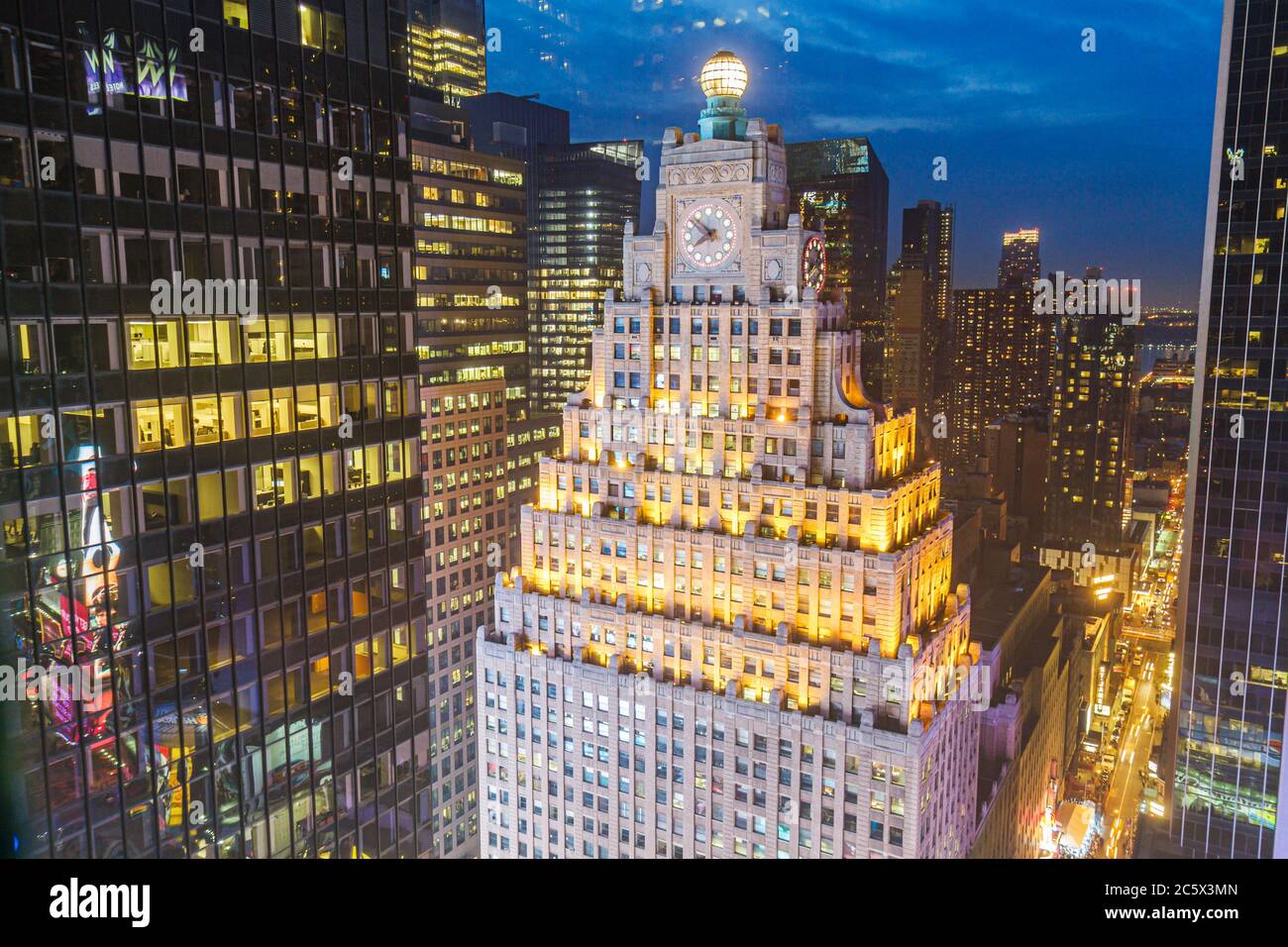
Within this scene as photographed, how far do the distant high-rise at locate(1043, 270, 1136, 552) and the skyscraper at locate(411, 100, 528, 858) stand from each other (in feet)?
264

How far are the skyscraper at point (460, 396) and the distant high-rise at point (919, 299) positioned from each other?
3516 centimetres

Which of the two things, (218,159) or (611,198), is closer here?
(218,159)

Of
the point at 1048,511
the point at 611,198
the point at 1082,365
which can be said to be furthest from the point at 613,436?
the point at 1048,511

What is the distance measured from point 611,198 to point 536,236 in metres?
13.6

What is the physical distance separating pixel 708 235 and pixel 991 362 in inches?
3056

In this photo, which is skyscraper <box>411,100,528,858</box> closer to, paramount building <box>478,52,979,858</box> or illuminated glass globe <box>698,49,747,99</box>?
paramount building <box>478,52,979,858</box>

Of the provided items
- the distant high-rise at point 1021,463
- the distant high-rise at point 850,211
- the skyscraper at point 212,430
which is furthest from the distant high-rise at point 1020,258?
the skyscraper at point 212,430

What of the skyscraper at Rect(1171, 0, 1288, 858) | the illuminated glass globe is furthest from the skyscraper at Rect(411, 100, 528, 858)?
the skyscraper at Rect(1171, 0, 1288, 858)

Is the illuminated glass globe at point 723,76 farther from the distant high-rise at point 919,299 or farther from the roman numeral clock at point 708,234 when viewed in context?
the distant high-rise at point 919,299

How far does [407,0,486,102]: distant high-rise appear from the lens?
348 feet

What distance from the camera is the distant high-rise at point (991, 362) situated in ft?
358
